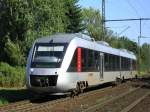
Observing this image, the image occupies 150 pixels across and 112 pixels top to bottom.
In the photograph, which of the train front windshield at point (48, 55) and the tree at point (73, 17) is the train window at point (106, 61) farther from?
the tree at point (73, 17)

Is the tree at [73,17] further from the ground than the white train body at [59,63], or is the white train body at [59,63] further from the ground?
the tree at [73,17]

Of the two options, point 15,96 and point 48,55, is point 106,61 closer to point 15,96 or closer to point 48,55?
point 15,96

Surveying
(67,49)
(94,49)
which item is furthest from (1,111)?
(94,49)

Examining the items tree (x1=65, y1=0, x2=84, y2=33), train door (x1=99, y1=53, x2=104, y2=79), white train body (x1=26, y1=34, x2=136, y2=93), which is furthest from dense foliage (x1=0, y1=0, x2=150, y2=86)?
white train body (x1=26, y1=34, x2=136, y2=93)

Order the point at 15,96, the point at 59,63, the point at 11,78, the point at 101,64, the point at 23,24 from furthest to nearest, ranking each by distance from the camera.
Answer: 1. the point at 23,24
2. the point at 11,78
3. the point at 101,64
4. the point at 15,96
5. the point at 59,63

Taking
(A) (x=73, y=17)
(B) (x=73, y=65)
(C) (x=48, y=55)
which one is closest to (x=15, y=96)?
(C) (x=48, y=55)

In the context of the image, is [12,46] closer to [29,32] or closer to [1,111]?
[29,32]

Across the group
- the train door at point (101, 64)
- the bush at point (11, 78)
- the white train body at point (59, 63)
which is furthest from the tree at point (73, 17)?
the white train body at point (59, 63)

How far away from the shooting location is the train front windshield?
22375mm

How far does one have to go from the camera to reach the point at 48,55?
75.0ft

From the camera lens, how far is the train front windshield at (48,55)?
73.4 feet

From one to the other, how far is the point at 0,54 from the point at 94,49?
1010 inches

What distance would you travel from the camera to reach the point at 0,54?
52562 mm

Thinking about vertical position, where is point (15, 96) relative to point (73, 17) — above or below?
below
